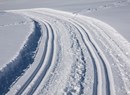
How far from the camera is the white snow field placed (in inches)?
350

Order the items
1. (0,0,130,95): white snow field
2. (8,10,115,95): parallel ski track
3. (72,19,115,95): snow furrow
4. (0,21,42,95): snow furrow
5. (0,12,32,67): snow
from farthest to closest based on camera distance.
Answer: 1. (0,12,32,67): snow
2. (0,21,42,95): snow furrow
3. (0,0,130,95): white snow field
4. (8,10,115,95): parallel ski track
5. (72,19,115,95): snow furrow

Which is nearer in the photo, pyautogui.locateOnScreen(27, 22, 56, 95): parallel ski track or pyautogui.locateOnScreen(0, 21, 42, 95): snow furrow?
pyautogui.locateOnScreen(27, 22, 56, 95): parallel ski track

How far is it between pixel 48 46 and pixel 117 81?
16.0 feet

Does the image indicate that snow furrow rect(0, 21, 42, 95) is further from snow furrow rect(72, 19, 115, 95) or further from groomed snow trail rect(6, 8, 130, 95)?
snow furrow rect(72, 19, 115, 95)

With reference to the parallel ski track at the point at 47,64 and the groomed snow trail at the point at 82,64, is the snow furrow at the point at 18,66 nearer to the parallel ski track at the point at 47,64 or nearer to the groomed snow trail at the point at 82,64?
the groomed snow trail at the point at 82,64

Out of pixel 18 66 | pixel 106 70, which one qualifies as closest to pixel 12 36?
pixel 18 66

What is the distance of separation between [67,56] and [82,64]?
1.14m

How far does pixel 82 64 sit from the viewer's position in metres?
10.5

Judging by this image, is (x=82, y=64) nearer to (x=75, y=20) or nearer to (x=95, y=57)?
(x=95, y=57)

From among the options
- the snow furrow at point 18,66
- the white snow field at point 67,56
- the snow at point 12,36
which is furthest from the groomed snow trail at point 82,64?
the snow at point 12,36

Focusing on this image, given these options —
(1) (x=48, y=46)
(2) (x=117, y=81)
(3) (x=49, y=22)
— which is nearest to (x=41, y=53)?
(1) (x=48, y=46)

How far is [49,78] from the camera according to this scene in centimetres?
958

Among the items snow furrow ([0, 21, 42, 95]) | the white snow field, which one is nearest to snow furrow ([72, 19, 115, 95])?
the white snow field

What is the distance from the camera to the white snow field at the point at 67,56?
29.2 feet
